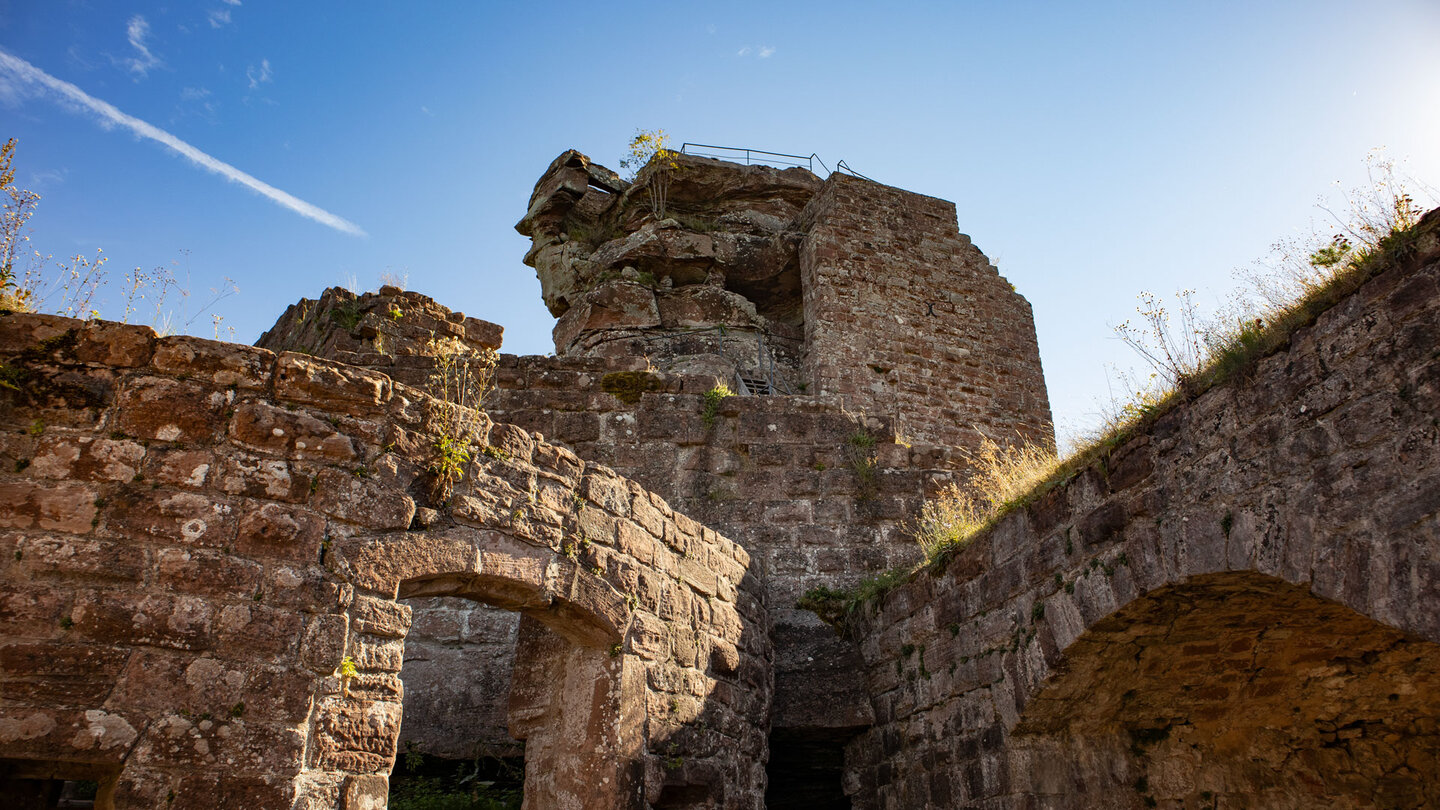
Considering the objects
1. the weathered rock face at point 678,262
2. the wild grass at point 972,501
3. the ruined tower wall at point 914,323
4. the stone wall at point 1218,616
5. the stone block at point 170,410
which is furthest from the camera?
the weathered rock face at point 678,262

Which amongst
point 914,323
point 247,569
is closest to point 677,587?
point 247,569

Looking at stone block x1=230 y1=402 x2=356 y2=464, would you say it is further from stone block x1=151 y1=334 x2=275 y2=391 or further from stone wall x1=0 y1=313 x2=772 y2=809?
stone block x1=151 y1=334 x2=275 y2=391

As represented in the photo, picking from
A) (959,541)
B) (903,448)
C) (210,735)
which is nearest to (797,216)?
(903,448)

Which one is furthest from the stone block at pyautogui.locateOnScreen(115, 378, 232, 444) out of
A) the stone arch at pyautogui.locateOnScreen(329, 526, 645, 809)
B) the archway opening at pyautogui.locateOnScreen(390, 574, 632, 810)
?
the archway opening at pyautogui.locateOnScreen(390, 574, 632, 810)

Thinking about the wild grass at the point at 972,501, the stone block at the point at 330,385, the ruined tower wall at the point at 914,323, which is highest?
the ruined tower wall at the point at 914,323

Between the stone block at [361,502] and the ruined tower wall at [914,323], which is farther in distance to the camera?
the ruined tower wall at [914,323]

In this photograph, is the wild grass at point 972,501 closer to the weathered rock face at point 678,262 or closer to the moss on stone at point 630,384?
the moss on stone at point 630,384

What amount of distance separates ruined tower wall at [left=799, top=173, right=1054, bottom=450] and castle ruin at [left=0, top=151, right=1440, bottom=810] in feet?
17.4

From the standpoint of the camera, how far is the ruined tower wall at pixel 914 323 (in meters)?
13.1

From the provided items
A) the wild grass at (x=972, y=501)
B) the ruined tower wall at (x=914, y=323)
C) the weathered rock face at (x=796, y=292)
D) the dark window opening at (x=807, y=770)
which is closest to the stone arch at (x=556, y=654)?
the dark window opening at (x=807, y=770)

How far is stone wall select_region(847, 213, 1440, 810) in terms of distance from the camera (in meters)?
3.46

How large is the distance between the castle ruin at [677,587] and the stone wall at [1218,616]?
0.02 m

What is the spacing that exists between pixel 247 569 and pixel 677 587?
2.46 m

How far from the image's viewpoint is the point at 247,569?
145 inches
